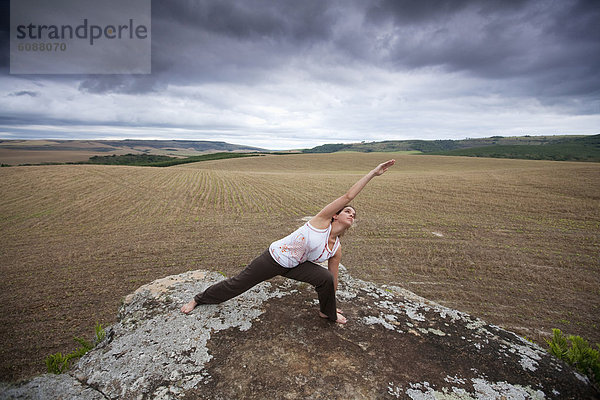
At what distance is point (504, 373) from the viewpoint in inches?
114

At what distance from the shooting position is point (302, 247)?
11.3 ft

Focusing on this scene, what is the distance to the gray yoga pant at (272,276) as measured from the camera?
138 inches

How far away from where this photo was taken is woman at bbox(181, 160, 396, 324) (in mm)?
3461

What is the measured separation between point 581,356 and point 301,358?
3.21 metres


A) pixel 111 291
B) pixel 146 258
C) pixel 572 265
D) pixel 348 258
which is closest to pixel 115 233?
pixel 146 258

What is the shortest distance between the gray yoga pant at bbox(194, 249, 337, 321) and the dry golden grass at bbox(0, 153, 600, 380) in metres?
4.35

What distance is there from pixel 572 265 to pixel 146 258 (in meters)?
15.6

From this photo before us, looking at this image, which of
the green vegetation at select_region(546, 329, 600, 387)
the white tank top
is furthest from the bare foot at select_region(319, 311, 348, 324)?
the green vegetation at select_region(546, 329, 600, 387)

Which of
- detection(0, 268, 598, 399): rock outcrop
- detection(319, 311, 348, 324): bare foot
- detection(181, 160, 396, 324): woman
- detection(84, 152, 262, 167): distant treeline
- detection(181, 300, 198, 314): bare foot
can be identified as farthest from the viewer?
detection(84, 152, 262, 167): distant treeline

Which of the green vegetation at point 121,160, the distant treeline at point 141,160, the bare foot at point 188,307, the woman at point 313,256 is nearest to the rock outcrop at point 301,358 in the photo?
the bare foot at point 188,307

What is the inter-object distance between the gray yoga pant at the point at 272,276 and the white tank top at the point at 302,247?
4.1 inches

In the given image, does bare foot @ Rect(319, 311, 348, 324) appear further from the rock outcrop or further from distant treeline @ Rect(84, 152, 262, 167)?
distant treeline @ Rect(84, 152, 262, 167)

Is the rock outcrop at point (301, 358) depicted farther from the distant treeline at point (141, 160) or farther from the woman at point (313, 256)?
the distant treeline at point (141, 160)

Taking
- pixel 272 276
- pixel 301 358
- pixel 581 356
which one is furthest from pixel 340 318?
pixel 581 356
